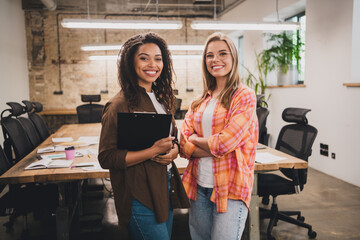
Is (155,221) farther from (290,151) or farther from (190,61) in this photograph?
(190,61)

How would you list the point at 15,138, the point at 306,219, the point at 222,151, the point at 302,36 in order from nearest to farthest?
the point at 222,151, the point at 15,138, the point at 306,219, the point at 302,36

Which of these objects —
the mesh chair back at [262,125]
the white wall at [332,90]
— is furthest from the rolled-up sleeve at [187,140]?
the white wall at [332,90]

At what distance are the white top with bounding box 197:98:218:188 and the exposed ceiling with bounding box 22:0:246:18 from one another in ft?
21.4

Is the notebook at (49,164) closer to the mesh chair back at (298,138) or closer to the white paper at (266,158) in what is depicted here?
the white paper at (266,158)

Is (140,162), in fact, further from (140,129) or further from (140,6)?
(140,6)

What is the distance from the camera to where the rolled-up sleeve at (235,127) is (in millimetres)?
1367

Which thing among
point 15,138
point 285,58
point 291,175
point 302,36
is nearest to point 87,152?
point 15,138

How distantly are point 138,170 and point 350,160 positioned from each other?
3810 millimetres

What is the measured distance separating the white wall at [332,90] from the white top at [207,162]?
316 cm

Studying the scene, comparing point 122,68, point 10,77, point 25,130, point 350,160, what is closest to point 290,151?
point 350,160

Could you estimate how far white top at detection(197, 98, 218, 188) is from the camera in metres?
1.46

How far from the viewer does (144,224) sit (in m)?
1.16

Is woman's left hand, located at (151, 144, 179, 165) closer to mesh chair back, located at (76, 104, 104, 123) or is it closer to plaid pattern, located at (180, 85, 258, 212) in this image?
plaid pattern, located at (180, 85, 258, 212)

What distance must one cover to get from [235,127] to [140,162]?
499 millimetres
